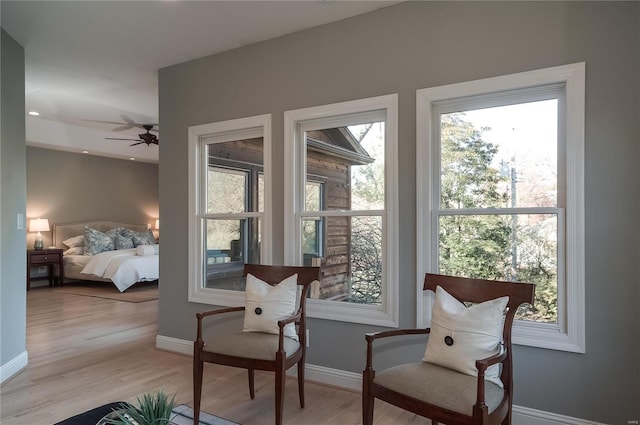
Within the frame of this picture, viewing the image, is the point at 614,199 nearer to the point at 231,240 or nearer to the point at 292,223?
the point at 292,223

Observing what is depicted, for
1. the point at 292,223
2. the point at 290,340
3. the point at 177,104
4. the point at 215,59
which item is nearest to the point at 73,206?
the point at 177,104

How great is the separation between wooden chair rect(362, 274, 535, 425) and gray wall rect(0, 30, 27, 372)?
112 inches

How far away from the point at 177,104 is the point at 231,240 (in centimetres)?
137

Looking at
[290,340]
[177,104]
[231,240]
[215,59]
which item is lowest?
[290,340]

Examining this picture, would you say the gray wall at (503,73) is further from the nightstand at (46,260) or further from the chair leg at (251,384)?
the nightstand at (46,260)

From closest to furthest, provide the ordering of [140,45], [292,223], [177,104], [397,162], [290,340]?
[290,340] → [397,162] → [292,223] → [140,45] → [177,104]

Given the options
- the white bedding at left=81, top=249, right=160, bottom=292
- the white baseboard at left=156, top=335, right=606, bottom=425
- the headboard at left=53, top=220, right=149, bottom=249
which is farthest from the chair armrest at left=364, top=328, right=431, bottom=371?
the headboard at left=53, top=220, right=149, bottom=249

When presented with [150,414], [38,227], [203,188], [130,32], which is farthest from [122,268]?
[150,414]

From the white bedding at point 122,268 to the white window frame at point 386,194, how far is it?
16.0 feet

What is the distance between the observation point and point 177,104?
151 inches

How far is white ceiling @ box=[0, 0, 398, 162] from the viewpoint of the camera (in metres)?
2.82

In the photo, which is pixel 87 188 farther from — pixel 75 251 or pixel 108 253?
pixel 108 253

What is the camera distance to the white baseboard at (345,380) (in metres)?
2.28

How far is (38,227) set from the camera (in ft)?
24.1
